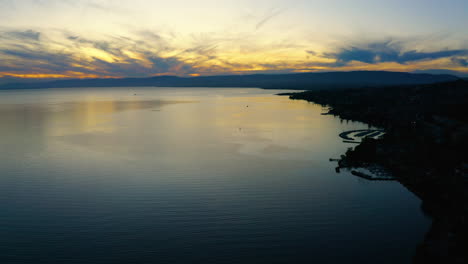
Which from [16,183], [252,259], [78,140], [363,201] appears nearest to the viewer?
[252,259]

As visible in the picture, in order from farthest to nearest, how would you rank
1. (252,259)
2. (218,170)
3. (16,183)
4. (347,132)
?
(347,132)
(218,170)
(16,183)
(252,259)

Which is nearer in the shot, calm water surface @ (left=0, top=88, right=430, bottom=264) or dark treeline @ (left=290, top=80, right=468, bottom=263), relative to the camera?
dark treeline @ (left=290, top=80, right=468, bottom=263)

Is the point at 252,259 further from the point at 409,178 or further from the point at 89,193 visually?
the point at 409,178

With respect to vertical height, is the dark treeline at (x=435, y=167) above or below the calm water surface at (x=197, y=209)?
above

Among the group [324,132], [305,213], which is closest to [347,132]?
[324,132]

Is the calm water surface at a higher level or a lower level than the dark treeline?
lower

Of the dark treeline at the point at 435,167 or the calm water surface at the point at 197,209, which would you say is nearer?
the dark treeline at the point at 435,167

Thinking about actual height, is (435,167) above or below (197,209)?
above

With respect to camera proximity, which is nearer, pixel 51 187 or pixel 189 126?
pixel 51 187

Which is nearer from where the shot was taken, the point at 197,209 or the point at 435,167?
the point at 197,209

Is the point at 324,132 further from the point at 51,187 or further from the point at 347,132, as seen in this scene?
the point at 51,187
